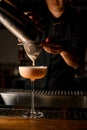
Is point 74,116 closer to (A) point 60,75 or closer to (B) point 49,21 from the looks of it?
(A) point 60,75

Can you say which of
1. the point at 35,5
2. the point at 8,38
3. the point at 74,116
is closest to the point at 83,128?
the point at 74,116

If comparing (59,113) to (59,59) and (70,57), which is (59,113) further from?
(59,59)

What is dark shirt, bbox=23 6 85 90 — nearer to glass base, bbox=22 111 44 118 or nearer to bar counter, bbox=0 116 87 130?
glass base, bbox=22 111 44 118

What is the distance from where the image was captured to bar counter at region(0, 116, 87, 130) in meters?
1.73

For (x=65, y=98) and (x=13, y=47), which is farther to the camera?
(x=13, y=47)

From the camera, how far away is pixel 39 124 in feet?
5.94

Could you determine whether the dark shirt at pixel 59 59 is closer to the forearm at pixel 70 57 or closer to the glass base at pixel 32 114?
the forearm at pixel 70 57

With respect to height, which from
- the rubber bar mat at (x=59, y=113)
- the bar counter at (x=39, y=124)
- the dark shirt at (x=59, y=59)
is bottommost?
the bar counter at (x=39, y=124)

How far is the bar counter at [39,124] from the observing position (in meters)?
1.73

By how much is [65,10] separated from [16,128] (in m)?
1.97

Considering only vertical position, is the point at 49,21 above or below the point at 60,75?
above

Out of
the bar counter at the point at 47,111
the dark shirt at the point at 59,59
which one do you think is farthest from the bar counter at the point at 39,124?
the dark shirt at the point at 59,59

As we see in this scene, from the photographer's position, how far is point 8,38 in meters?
7.24

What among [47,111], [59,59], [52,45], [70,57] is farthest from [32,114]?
[59,59]
